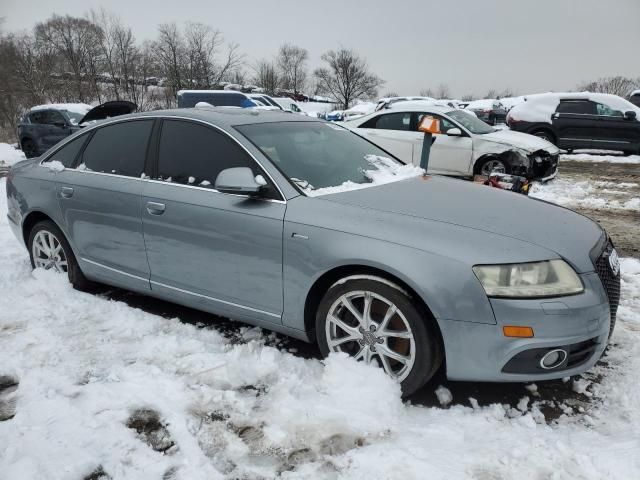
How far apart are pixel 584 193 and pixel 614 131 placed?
20.2 feet

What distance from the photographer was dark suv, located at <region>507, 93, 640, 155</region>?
13.0 metres

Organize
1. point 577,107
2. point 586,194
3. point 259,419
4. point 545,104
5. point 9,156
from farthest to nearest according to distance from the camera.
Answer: point 9,156 < point 545,104 < point 577,107 < point 586,194 < point 259,419

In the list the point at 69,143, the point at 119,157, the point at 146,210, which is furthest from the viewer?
the point at 69,143

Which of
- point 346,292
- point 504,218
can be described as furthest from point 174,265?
point 504,218

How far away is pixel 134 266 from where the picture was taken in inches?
138

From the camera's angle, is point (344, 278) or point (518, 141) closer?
point (344, 278)

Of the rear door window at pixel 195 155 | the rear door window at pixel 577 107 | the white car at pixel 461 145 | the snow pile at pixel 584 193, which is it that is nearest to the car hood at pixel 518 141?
the white car at pixel 461 145

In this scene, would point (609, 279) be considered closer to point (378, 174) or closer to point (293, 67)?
point (378, 174)

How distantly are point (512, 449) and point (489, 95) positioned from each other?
107734 mm

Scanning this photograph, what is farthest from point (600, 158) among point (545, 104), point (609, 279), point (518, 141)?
point (609, 279)

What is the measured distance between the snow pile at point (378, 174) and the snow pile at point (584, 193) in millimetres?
4286

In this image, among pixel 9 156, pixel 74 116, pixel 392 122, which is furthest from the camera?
pixel 9 156

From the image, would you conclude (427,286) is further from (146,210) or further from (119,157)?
(119,157)

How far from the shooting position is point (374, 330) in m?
2.60
